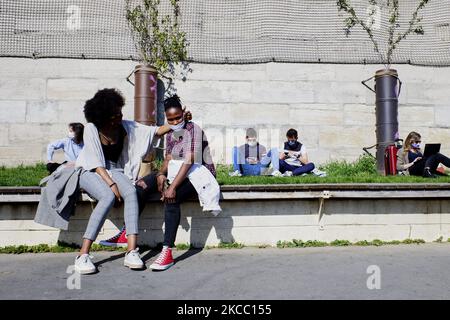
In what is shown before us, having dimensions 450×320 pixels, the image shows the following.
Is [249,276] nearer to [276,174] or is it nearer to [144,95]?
[276,174]

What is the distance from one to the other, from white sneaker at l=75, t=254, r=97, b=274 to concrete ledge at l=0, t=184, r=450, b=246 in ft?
2.90

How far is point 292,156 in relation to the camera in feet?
25.0

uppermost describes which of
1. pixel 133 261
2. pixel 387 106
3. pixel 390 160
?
pixel 387 106

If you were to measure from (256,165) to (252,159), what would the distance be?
0.23m

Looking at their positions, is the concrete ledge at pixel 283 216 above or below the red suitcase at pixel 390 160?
below

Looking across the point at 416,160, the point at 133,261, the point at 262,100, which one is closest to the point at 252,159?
the point at 262,100

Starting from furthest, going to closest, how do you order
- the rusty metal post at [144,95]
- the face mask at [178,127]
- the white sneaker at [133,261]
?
the rusty metal post at [144,95]
the face mask at [178,127]
the white sneaker at [133,261]

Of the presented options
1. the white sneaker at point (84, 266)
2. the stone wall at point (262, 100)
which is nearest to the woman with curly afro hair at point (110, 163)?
the white sneaker at point (84, 266)

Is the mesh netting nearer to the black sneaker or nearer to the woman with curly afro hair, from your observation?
the black sneaker

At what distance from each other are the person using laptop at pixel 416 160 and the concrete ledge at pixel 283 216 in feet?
5.93

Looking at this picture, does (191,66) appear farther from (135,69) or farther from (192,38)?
(135,69)

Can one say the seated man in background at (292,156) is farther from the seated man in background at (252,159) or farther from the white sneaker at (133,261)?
the white sneaker at (133,261)

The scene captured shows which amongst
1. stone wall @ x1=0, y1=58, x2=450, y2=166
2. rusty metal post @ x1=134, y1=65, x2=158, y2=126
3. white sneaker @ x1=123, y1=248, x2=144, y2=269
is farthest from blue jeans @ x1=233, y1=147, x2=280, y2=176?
white sneaker @ x1=123, y1=248, x2=144, y2=269

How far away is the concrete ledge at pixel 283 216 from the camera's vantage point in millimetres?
4520
